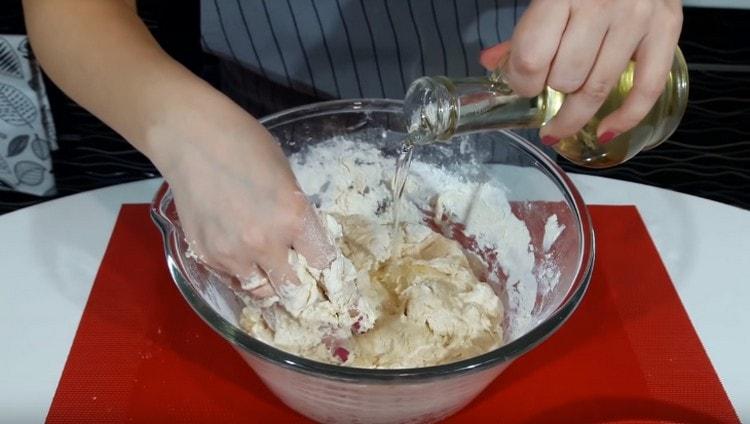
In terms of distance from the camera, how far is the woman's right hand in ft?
1.93

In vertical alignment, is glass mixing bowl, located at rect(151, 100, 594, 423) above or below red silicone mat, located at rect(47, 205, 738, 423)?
above

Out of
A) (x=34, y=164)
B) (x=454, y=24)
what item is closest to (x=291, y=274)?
(x=454, y=24)

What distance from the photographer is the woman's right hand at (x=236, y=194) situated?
588 mm

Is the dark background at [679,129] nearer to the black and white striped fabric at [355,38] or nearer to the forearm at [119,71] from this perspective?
the black and white striped fabric at [355,38]

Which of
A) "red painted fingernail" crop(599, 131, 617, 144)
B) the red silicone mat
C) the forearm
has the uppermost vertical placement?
the forearm

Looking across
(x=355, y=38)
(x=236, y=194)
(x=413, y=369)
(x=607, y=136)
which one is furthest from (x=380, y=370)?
(x=355, y=38)

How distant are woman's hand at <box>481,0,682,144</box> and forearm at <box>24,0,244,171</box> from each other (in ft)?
0.82

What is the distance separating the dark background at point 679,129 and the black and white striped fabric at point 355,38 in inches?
22.5

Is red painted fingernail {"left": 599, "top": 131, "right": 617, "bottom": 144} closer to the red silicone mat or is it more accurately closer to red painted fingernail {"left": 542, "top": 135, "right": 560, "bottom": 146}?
red painted fingernail {"left": 542, "top": 135, "right": 560, "bottom": 146}

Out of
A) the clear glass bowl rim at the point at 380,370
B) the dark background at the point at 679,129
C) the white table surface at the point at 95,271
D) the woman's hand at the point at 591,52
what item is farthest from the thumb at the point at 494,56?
the dark background at the point at 679,129

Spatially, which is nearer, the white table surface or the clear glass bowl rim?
the clear glass bowl rim

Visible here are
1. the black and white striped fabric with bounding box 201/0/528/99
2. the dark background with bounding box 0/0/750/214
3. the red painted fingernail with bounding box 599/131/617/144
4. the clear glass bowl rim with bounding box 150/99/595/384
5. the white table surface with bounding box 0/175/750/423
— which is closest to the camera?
the clear glass bowl rim with bounding box 150/99/595/384

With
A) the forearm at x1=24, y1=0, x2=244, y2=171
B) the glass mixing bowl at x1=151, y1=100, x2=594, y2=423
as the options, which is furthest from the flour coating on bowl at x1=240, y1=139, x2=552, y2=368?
the forearm at x1=24, y1=0, x2=244, y2=171

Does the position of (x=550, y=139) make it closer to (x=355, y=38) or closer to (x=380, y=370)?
(x=380, y=370)
